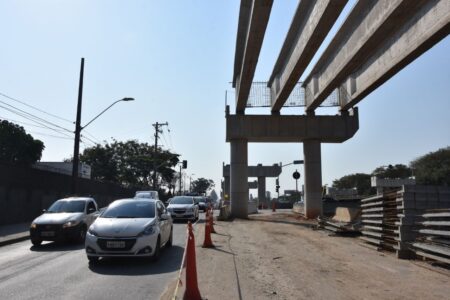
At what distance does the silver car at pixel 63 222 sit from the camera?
15.1 m

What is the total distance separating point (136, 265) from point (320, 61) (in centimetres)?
1573

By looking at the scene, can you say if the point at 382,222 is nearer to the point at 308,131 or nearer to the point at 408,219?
the point at 408,219

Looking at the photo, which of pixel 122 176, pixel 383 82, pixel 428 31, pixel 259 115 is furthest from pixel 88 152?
pixel 428 31

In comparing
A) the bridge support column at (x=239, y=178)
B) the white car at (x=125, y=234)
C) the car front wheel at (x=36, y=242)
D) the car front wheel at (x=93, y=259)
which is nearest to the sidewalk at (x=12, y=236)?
the car front wheel at (x=36, y=242)

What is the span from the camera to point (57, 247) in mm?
15148

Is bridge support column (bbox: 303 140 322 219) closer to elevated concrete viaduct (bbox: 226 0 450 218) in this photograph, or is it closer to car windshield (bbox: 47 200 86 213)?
elevated concrete viaduct (bbox: 226 0 450 218)

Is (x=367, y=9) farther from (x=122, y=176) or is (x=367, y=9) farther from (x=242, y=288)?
(x=122, y=176)

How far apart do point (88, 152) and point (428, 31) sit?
76.6 metres

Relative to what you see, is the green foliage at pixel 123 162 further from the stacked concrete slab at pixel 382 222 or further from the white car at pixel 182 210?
the stacked concrete slab at pixel 382 222

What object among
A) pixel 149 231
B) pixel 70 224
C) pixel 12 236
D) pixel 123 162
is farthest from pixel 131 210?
pixel 123 162

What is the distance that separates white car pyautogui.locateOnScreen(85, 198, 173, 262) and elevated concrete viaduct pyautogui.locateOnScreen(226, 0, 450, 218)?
294 inches

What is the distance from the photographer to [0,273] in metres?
10.2

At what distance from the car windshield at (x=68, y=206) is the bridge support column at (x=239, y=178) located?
50.6 feet

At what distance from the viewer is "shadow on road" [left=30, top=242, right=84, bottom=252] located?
573 inches
